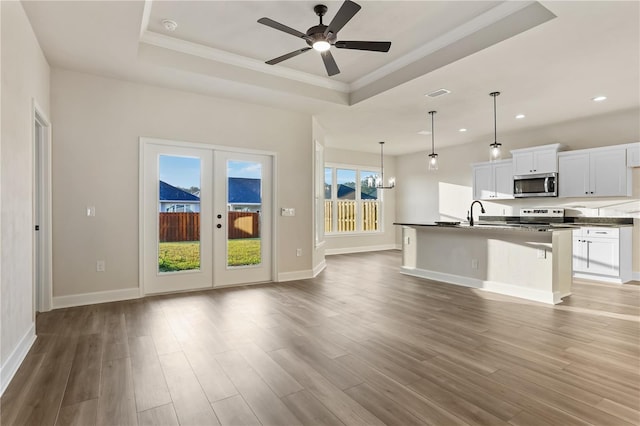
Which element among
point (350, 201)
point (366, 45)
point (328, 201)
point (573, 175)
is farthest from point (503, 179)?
point (366, 45)

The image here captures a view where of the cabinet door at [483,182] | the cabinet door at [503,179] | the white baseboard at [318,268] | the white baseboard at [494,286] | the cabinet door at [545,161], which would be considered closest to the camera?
the white baseboard at [494,286]

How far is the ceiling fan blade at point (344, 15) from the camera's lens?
101 inches

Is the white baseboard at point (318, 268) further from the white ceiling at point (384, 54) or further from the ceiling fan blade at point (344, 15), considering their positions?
the ceiling fan blade at point (344, 15)

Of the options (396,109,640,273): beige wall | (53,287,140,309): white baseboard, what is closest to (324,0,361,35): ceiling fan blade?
(53,287,140,309): white baseboard

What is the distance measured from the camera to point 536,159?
6.61m

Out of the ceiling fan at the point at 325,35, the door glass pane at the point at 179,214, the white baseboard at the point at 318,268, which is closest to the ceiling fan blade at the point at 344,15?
the ceiling fan at the point at 325,35

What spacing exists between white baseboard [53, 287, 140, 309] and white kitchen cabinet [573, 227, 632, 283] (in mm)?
7189

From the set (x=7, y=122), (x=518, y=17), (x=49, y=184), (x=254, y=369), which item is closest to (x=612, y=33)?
(x=518, y=17)

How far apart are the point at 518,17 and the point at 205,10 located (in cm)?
306

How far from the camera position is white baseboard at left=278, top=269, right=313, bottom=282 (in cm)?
563

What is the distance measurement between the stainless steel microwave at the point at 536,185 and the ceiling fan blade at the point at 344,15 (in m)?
5.50

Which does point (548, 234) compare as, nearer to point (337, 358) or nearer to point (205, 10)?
point (337, 358)

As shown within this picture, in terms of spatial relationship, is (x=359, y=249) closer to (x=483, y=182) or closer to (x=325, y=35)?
(x=483, y=182)

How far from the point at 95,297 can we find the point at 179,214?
1448mm
